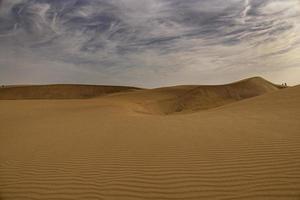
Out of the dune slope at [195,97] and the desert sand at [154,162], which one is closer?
the desert sand at [154,162]

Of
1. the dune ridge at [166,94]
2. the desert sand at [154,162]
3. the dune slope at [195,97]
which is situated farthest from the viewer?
the dune ridge at [166,94]

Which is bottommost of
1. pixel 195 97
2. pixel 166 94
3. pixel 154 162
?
pixel 154 162

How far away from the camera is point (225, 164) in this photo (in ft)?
17.1

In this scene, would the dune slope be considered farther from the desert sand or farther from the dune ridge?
the desert sand

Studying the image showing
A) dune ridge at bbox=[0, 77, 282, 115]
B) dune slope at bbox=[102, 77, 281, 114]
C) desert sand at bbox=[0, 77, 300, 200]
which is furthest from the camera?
dune ridge at bbox=[0, 77, 282, 115]

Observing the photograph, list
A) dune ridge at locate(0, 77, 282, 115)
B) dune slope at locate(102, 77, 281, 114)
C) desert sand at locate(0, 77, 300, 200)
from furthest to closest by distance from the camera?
dune ridge at locate(0, 77, 282, 115), dune slope at locate(102, 77, 281, 114), desert sand at locate(0, 77, 300, 200)

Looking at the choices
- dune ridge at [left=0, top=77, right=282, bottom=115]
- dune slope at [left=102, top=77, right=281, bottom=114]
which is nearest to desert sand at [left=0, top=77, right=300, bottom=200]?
dune ridge at [left=0, top=77, right=282, bottom=115]

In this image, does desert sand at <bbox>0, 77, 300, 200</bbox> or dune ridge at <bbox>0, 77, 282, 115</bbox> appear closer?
desert sand at <bbox>0, 77, 300, 200</bbox>

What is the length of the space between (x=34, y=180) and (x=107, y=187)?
1271mm

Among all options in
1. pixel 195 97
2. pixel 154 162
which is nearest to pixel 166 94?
pixel 195 97

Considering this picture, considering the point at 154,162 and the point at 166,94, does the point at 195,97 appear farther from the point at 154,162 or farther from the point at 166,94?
the point at 154,162

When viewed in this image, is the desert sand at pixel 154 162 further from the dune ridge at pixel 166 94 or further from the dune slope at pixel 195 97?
the dune slope at pixel 195 97

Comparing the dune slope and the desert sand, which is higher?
the dune slope

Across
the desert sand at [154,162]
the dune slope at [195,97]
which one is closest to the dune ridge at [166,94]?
the dune slope at [195,97]
